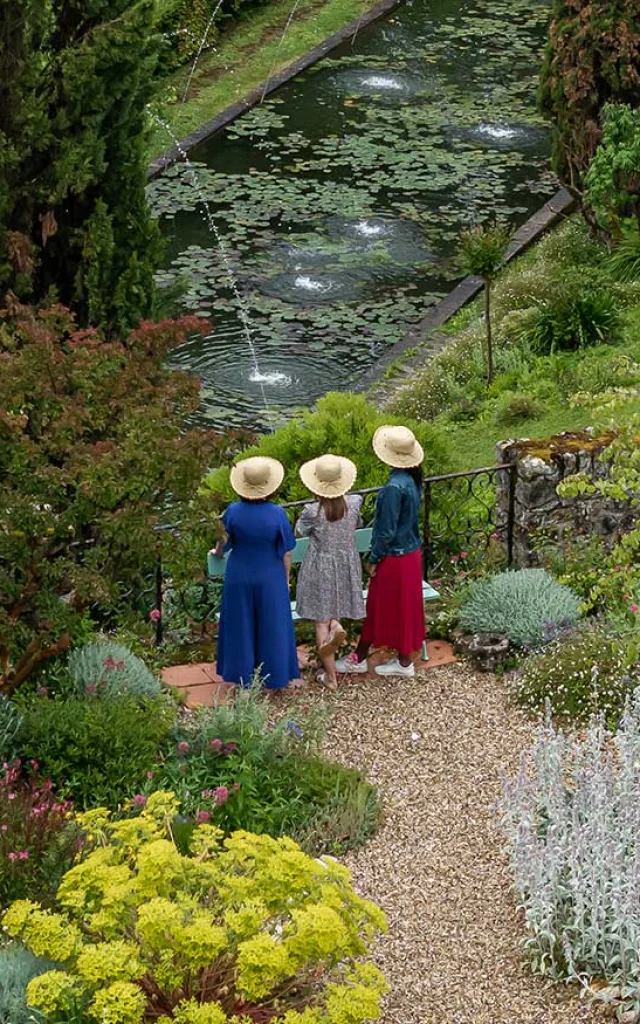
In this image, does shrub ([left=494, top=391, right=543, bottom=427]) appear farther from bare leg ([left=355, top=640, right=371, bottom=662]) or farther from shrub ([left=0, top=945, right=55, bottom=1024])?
shrub ([left=0, top=945, right=55, bottom=1024])

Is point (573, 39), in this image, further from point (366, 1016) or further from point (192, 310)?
point (366, 1016)

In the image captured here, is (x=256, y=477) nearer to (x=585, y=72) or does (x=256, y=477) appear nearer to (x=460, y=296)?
(x=460, y=296)

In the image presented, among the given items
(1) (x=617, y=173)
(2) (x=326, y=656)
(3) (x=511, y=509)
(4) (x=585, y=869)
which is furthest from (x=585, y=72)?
(4) (x=585, y=869)

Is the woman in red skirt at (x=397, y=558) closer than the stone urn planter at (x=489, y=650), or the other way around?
the woman in red skirt at (x=397, y=558)

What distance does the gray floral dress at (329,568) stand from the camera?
31.3 ft

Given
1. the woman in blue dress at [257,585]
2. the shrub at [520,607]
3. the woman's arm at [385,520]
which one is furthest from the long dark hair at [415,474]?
the shrub at [520,607]

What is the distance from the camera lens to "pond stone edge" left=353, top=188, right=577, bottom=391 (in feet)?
52.4

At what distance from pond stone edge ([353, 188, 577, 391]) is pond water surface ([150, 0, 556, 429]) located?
13cm

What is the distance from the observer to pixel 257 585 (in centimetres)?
932

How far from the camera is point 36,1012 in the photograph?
637 centimetres

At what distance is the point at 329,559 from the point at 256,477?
0.69 meters

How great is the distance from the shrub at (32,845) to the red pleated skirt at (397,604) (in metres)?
2.51

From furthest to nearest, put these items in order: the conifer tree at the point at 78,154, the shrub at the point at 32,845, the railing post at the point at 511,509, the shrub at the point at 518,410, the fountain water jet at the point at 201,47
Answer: the fountain water jet at the point at 201,47, the shrub at the point at 518,410, the conifer tree at the point at 78,154, the railing post at the point at 511,509, the shrub at the point at 32,845

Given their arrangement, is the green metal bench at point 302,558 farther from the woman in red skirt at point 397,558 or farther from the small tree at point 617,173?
the small tree at point 617,173
